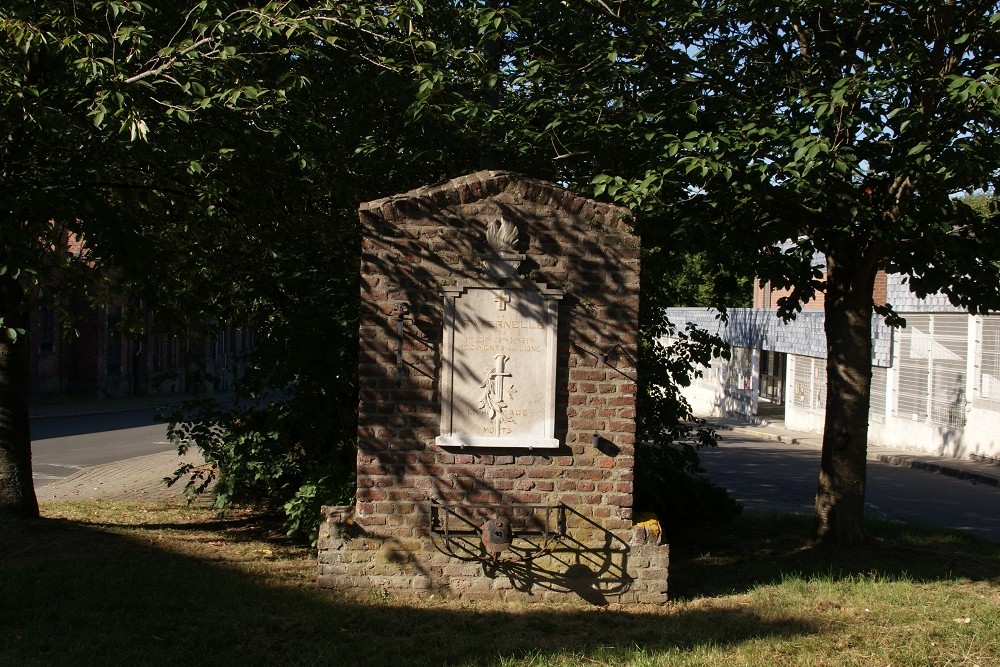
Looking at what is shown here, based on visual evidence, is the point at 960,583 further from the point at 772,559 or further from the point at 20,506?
the point at 20,506

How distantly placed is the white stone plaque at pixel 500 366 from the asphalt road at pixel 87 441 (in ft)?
30.5

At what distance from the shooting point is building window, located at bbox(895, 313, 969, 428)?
21766mm

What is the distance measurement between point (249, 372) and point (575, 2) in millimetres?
5070

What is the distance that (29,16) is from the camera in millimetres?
8258

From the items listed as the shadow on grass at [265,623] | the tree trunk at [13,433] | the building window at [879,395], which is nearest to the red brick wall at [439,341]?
the shadow on grass at [265,623]

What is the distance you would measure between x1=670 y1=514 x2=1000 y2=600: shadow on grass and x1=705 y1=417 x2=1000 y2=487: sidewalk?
27.7 feet

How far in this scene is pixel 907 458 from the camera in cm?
2166

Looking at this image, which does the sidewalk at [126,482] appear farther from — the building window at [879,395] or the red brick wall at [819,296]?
the building window at [879,395]

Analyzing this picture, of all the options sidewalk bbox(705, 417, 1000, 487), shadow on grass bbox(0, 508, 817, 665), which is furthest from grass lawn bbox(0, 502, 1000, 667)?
sidewalk bbox(705, 417, 1000, 487)

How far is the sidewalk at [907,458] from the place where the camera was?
1903 centimetres

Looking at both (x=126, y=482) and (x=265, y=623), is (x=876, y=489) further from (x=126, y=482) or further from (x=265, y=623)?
(x=265, y=623)

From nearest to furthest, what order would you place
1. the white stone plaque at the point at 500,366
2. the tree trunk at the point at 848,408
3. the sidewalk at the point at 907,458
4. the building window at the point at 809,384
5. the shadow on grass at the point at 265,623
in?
1. the shadow on grass at the point at 265,623
2. the white stone plaque at the point at 500,366
3. the tree trunk at the point at 848,408
4. the sidewalk at the point at 907,458
5. the building window at the point at 809,384

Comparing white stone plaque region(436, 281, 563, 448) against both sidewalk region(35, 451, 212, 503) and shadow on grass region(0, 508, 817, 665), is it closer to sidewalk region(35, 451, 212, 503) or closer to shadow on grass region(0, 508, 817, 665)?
shadow on grass region(0, 508, 817, 665)

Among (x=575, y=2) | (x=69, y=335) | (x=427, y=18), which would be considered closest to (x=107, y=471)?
(x=69, y=335)
